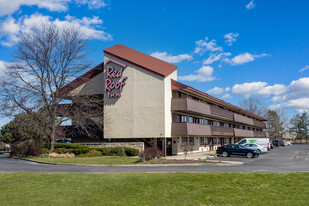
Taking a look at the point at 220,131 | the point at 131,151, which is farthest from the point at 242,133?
the point at 131,151

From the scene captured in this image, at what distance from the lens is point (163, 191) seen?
10484 millimetres

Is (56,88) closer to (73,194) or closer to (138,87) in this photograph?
(138,87)

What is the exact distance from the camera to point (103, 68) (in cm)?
3712

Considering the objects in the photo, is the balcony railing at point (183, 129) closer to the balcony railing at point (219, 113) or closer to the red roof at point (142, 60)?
the red roof at point (142, 60)

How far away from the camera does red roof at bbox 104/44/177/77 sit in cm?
3403

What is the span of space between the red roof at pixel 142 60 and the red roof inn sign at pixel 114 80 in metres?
1.19

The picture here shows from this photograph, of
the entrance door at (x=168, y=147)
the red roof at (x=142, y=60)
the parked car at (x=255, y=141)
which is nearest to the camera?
the red roof at (x=142, y=60)

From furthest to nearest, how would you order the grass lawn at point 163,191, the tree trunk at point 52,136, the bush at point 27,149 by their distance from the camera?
the tree trunk at point 52,136
the bush at point 27,149
the grass lawn at point 163,191

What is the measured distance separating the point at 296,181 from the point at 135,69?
25.6 m

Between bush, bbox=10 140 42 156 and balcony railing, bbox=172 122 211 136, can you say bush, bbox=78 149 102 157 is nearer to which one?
bush, bbox=10 140 42 156

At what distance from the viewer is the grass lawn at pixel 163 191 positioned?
921 centimetres

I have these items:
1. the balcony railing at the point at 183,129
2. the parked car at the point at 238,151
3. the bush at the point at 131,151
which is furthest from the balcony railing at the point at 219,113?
the bush at the point at 131,151

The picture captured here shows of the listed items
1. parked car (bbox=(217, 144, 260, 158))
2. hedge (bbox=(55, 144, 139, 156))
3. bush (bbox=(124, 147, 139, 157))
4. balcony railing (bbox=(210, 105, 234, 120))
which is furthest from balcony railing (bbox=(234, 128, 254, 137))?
hedge (bbox=(55, 144, 139, 156))

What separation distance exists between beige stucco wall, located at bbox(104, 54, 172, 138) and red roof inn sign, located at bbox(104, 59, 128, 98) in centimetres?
41
